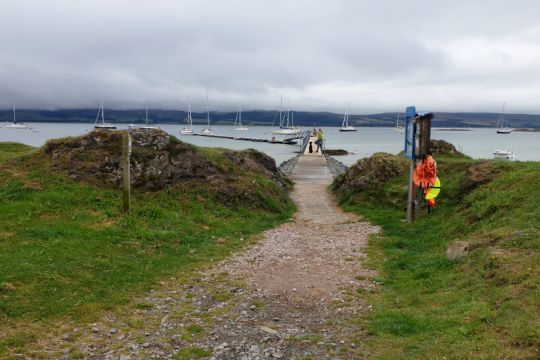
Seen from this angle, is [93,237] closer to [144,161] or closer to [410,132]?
[144,161]

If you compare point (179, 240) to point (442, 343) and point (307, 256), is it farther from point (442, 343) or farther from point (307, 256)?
point (442, 343)

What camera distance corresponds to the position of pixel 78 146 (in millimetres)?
18094

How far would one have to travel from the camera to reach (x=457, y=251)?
10148 millimetres

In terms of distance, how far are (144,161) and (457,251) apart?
1211 cm

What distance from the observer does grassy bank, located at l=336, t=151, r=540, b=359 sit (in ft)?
20.0

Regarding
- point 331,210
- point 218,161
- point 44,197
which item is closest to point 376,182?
point 331,210

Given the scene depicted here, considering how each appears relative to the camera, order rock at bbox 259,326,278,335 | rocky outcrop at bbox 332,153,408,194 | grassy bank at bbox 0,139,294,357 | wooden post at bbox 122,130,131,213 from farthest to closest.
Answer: rocky outcrop at bbox 332,153,408,194, wooden post at bbox 122,130,131,213, grassy bank at bbox 0,139,294,357, rock at bbox 259,326,278,335

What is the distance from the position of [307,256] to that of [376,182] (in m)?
10.3

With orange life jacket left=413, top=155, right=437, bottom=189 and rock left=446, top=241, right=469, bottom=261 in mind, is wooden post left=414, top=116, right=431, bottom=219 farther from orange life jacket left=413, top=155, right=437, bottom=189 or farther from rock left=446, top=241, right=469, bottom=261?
rock left=446, top=241, right=469, bottom=261

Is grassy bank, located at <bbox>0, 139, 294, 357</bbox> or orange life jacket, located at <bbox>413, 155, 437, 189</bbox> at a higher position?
orange life jacket, located at <bbox>413, 155, 437, 189</bbox>

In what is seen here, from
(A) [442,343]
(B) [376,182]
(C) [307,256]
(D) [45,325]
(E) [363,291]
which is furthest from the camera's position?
(B) [376,182]

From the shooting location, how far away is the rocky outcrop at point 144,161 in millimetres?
16906

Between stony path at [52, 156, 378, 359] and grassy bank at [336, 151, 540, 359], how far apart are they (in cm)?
62

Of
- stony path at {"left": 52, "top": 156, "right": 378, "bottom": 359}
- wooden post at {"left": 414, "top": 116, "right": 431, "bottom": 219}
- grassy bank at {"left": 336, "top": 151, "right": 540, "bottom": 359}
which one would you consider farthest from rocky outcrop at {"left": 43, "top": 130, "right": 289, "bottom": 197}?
wooden post at {"left": 414, "top": 116, "right": 431, "bottom": 219}
